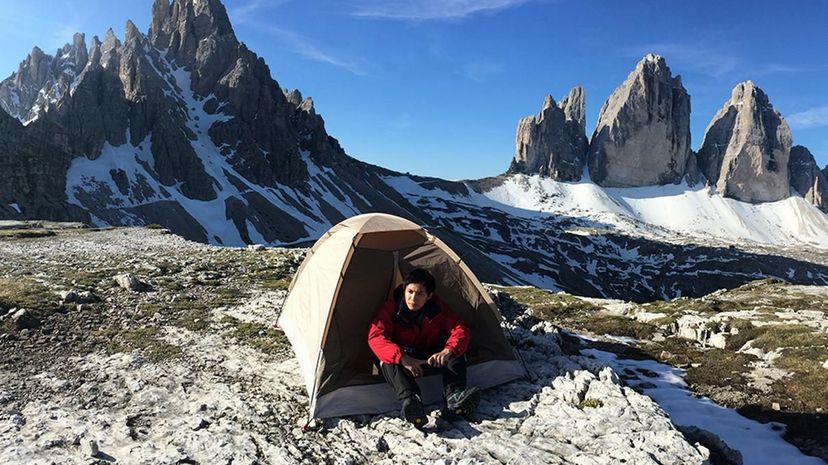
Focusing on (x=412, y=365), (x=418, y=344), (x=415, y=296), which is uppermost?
(x=415, y=296)

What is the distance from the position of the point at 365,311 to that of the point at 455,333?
2147 mm

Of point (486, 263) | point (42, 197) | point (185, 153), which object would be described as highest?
point (185, 153)

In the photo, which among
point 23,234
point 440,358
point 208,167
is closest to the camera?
point 440,358

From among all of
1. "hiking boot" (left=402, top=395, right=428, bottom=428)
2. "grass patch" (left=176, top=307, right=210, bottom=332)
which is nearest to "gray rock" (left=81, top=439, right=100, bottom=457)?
"hiking boot" (left=402, top=395, right=428, bottom=428)

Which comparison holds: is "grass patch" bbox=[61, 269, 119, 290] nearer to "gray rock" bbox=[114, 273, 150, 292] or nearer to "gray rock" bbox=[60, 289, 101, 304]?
"gray rock" bbox=[114, 273, 150, 292]

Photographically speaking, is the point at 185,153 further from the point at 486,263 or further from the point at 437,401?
the point at 437,401

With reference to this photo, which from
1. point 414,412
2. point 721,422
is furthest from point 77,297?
point 721,422

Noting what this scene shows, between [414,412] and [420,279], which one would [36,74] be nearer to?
[420,279]

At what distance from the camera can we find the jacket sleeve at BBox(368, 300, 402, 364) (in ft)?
27.9

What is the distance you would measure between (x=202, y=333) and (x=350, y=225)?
5.98m

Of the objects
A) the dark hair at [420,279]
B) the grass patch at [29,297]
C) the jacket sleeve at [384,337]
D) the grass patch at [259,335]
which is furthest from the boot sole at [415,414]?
the grass patch at [29,297]

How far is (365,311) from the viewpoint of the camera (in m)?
10.1

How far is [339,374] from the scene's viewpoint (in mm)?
9172

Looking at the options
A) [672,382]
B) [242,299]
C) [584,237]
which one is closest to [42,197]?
[242,299]
